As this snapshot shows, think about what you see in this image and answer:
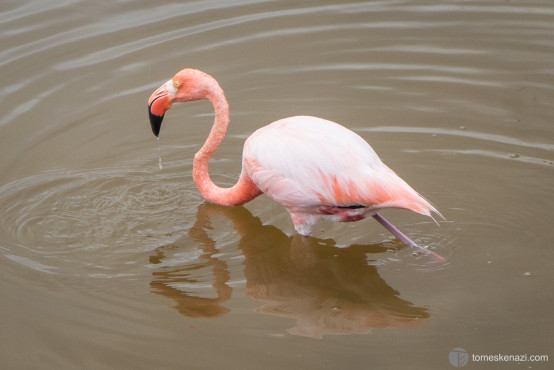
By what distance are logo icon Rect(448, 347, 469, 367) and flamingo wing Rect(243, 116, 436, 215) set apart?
82 cm

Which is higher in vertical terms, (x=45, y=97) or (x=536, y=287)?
(x=45, y=97)

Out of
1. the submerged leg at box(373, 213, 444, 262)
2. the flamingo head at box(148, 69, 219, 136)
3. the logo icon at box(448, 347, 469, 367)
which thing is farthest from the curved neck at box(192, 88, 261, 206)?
the logo icon at box(448, 347, 469, 367)

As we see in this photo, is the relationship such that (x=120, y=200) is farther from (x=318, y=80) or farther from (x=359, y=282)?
(x=318, y=80)

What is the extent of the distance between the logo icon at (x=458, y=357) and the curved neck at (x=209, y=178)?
178 centimetres

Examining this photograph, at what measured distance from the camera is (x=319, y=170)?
172 inches

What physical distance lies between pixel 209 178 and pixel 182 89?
67cm

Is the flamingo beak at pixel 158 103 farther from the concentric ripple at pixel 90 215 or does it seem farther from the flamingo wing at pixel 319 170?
the flamingo wing at pixel 319 170

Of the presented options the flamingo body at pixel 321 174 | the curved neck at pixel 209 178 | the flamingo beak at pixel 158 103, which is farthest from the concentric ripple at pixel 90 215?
the flamingo body at pixel 321 174

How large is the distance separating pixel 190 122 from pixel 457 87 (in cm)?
243

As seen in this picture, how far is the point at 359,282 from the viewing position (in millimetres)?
4438

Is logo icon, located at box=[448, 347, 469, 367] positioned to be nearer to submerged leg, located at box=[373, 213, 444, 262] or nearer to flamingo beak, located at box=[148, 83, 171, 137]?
submerged leg, located at box=[373, 213, 444, 262]

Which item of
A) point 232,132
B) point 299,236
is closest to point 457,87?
point 232,132

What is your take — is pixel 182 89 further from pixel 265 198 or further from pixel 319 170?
pixel 319 170

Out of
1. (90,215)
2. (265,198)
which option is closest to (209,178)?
(265,198)
